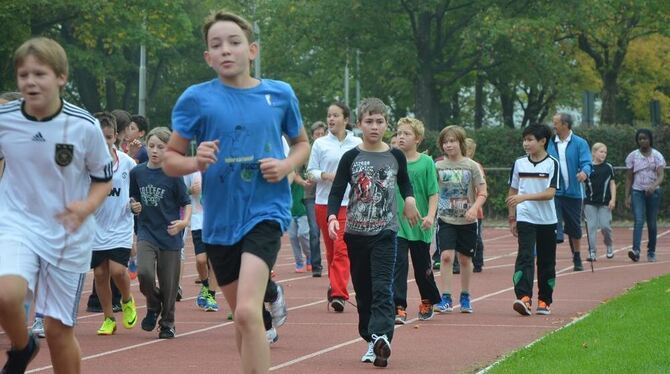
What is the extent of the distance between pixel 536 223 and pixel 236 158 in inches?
276

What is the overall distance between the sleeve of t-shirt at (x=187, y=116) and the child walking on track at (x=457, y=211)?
6875 millimetres

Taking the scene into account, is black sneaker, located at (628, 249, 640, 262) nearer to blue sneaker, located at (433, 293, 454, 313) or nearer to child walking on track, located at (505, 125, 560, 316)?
child walking on track, located at (505, 125, 560, 316)

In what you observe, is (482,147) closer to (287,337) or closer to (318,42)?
(318,42)

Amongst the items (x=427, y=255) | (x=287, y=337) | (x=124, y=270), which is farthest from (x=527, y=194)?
(x=124, y=270)

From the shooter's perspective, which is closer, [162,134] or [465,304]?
[162,134]

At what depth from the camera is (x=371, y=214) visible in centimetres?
1077

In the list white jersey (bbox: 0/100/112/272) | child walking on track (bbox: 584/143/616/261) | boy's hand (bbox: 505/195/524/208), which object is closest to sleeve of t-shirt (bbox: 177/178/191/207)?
boy's hand (bbox: 505/195/524/208)

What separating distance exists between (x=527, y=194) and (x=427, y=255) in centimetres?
138

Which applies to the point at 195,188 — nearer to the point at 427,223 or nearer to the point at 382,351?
the point at 427,223

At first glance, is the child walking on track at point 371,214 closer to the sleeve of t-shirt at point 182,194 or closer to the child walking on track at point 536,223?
the sleeve of t-shirt at point 182,194

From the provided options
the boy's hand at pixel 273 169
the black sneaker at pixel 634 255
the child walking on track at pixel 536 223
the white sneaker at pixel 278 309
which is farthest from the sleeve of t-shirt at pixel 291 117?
the black sneaker at pixel 634 255

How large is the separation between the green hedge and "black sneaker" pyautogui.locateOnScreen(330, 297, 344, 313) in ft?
72.4

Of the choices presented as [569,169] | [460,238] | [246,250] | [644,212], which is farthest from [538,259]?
[644,212]

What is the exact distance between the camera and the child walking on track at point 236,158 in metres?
7.50
